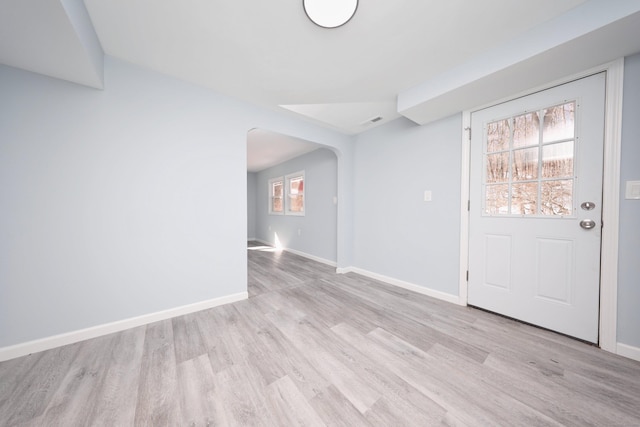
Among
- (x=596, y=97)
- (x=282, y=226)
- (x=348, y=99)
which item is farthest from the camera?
(x=282, y=226)

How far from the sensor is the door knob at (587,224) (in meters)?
1.58

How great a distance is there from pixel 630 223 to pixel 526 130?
97 cm

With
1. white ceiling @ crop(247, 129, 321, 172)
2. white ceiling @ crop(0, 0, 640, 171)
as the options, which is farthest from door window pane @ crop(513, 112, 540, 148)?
white ceiling @ crop(247, 129, 321, 172)

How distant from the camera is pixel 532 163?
186 cm

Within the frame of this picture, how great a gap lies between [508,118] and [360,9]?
1.71 meters

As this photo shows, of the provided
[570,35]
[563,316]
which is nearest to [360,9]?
[570,35]

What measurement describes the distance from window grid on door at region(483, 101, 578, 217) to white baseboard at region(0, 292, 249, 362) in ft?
9.95

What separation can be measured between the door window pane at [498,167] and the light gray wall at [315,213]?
2338mm

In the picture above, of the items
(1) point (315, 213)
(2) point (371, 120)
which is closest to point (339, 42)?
(2) point (371, 120)

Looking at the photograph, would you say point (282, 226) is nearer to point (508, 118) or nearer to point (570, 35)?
point (508, 118)

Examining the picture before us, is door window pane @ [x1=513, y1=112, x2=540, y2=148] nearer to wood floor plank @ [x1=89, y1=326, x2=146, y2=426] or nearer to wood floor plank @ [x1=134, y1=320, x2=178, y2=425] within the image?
wood floor plank @ [x1=134, y1=320, x2=178, y2=425]

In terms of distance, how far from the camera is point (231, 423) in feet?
3.30

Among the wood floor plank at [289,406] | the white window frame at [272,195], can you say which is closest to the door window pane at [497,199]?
the wood floor plank at [289,406]

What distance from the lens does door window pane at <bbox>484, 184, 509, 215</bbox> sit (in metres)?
2.01
